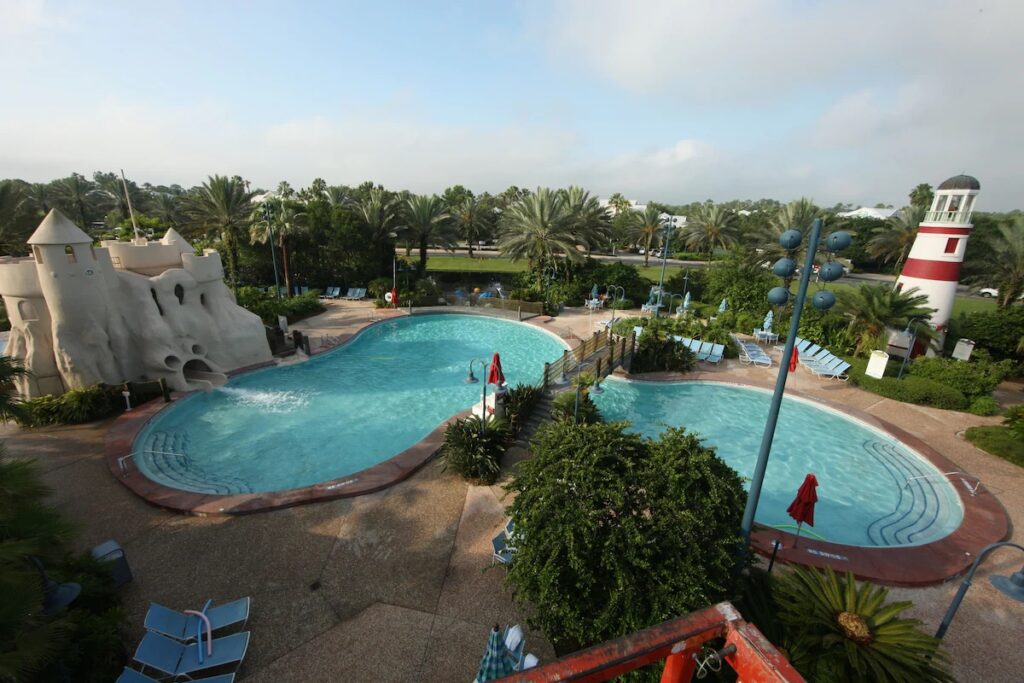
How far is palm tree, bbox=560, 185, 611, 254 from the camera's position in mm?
31497

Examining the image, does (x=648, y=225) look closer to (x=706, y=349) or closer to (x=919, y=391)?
(x=706, y=349)

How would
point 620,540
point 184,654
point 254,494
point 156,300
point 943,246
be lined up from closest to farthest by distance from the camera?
point 620,540, point 184,654, point 254,494, point 156,300, point 943,246

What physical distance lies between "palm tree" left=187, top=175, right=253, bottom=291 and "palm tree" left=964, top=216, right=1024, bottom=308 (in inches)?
1631

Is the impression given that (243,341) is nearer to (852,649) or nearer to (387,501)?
(387,501)

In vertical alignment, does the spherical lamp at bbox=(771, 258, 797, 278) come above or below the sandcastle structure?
above

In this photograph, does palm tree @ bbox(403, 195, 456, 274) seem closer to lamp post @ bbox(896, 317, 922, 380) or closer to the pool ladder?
lamp post @ bbox(896, 317, 922, 380)

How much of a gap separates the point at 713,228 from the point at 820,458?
32.2 meters

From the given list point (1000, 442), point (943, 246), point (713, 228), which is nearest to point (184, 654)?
point (1000, 442)

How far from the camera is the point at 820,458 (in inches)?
567

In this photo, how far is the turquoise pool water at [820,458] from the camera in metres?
11.4

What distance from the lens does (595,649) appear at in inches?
99.7

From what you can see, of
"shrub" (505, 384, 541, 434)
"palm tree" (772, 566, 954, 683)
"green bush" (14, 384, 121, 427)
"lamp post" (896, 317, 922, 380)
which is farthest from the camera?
"lamp post" (896, 317, 922, 380)

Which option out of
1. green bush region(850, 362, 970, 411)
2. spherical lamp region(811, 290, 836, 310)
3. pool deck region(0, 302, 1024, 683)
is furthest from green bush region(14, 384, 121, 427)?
green bush region(850, 362, 970, 411)

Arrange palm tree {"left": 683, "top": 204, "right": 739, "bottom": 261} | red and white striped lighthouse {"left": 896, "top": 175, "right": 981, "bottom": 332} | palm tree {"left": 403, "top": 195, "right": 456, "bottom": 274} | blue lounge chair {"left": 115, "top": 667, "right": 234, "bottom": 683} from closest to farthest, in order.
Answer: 1. blue lounge chair {"left": 115, "top": 667, "right": 234, "bottom": 683}
2. red and white striped lighthouse {"left": 896, "top": 175, "right": 981, "bottom": 332}
3. palm tree {"left": 403, "top": 195, "right": 456, "bottom": 274}
4. palm tree {"left": 683, "top": 204, "right": 739, "bottom": 261}
